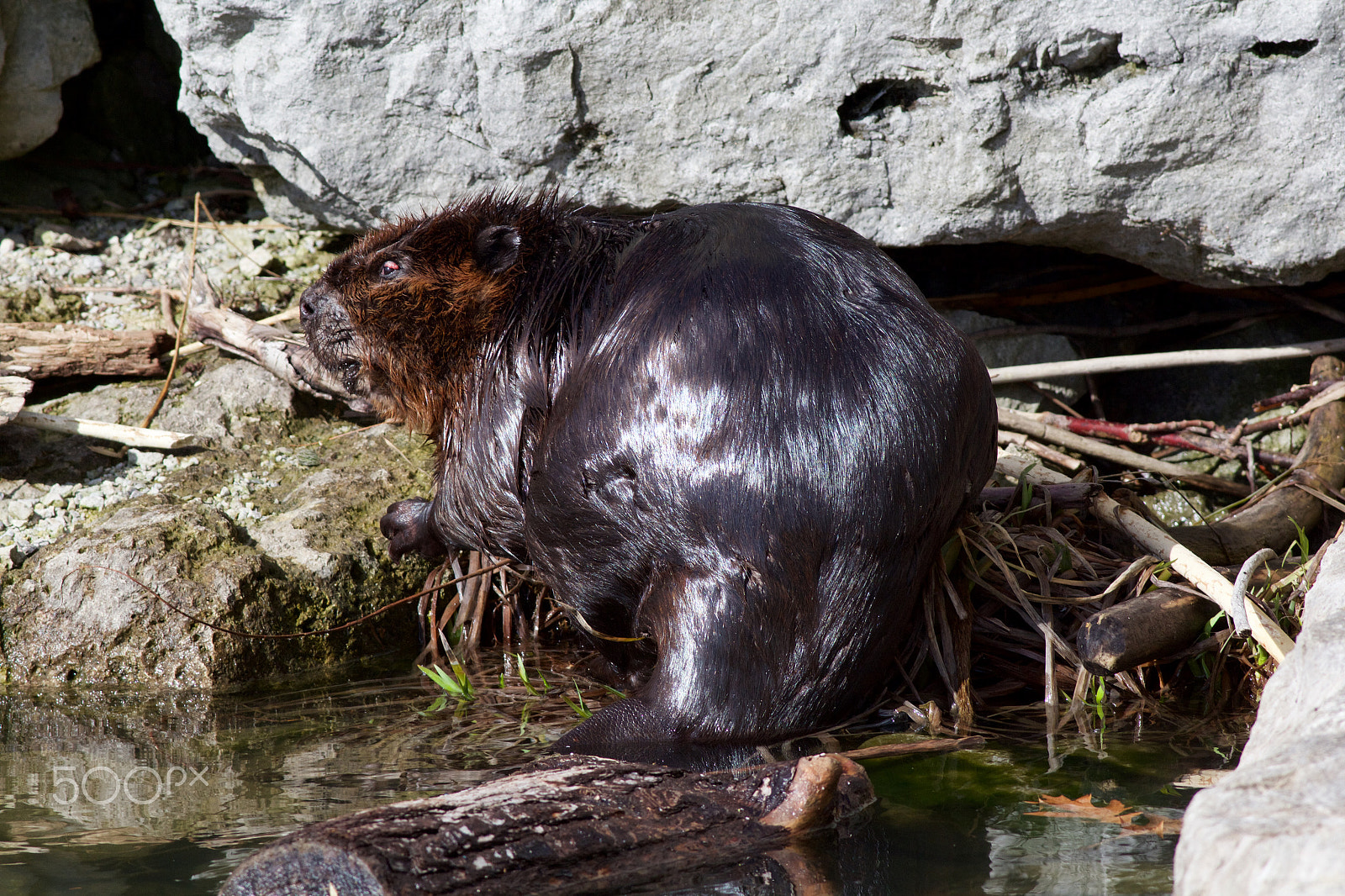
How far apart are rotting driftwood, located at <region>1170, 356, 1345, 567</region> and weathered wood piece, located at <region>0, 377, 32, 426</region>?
10.9ft

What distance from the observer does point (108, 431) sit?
361 centimetres

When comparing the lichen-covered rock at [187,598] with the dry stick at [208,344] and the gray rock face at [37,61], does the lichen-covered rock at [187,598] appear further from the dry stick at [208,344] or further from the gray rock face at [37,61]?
the gray rock face at [37,61]

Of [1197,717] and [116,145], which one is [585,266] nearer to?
[1197,717]

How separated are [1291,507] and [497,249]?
229cm

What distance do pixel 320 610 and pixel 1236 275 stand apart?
291cm

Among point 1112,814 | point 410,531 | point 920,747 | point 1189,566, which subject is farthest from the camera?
point 410,531

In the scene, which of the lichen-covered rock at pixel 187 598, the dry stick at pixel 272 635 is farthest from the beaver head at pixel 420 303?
the lichen-covered rock at pixel 187 598

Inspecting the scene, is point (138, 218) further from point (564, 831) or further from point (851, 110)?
point (564, 831)

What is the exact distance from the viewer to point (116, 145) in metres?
5.08

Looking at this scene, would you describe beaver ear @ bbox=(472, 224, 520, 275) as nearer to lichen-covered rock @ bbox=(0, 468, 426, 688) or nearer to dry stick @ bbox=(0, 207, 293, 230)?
lichen-covered rock @ bbox=(0, 468, 426, 688)

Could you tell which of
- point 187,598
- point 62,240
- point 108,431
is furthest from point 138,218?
point 187,598

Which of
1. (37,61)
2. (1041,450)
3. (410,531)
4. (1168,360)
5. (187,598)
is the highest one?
(37,61)

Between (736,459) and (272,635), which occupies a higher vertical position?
(736,459)

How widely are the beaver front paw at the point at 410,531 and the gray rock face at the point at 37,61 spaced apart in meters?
2.56
